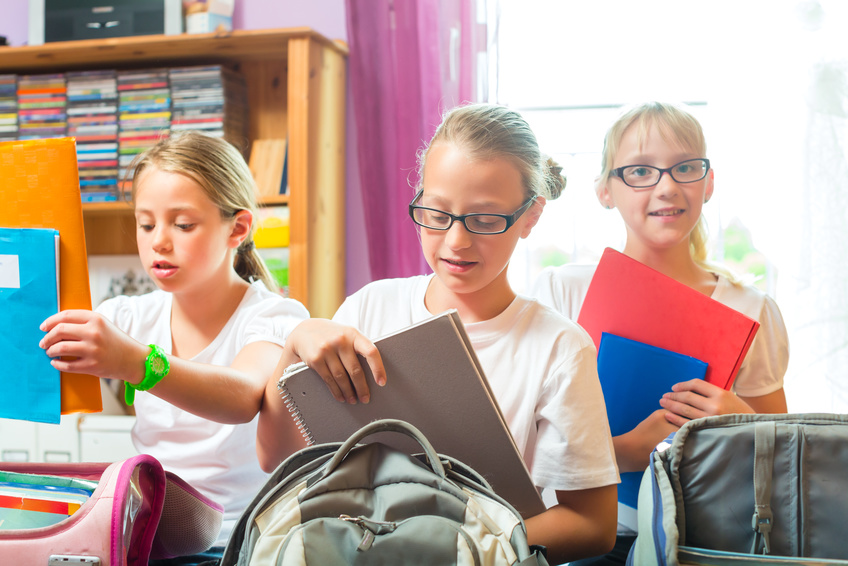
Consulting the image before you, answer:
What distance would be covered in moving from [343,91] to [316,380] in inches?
62.2

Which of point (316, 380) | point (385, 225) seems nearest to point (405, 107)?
point (385, 225)

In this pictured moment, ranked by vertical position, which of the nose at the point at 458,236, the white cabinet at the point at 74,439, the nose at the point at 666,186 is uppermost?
the nose at the point at 666,186

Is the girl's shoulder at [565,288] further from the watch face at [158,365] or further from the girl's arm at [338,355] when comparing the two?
the watch face at [158,365]

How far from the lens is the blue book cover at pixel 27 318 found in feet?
2.53

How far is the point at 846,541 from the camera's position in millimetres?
679

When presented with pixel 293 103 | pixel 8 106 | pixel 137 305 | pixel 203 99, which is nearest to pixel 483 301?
pixel 137 305

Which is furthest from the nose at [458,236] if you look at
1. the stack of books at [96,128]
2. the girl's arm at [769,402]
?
the stack of books at [96,128]

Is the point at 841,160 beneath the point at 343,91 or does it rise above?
beneath

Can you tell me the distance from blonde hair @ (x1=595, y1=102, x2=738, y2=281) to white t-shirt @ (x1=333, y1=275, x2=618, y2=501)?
436mm

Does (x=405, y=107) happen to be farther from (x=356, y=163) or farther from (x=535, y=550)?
(x=535, y=550)

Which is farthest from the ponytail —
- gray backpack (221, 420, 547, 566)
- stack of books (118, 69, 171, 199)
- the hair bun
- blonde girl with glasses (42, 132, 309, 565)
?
→ stack of books (118, 69, 171, 199)

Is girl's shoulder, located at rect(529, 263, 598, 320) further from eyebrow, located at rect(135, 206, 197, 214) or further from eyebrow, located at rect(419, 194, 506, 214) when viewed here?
eyebrow, located at rect(135, 206, 197, 214)

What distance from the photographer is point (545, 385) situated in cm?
89

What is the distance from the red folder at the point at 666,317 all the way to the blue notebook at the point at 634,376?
2 cm
